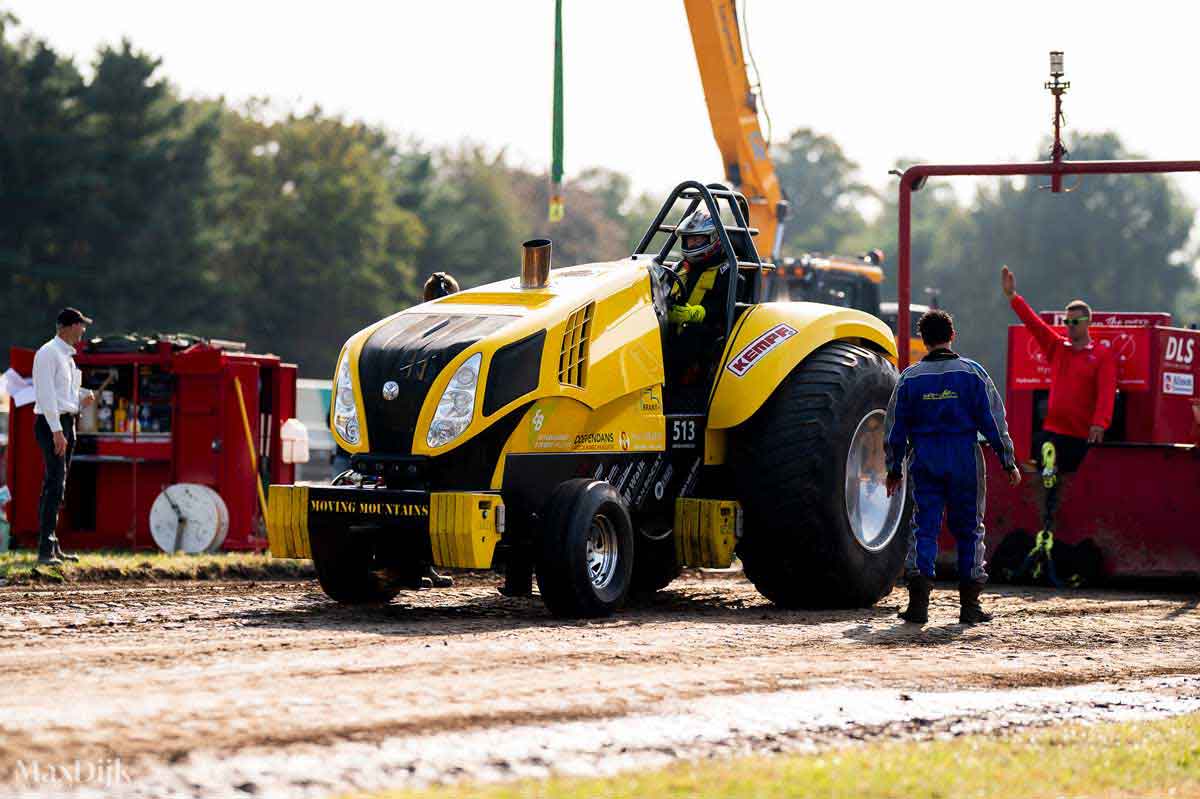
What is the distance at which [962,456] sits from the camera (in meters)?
10.9

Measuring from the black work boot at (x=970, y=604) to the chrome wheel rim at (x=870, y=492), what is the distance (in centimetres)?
97

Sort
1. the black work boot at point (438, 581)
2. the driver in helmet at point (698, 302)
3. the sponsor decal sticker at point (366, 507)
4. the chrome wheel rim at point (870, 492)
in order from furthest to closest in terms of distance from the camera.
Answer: the black work boot at point (438, 581) < the chrome wheel rim at point (870, 492) < the driver in helmet at point (698, 302) < the sponsor decal sticker at point (366, 507)

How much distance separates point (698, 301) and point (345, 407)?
8.44ft

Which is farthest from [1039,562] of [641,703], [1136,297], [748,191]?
[1136,297]

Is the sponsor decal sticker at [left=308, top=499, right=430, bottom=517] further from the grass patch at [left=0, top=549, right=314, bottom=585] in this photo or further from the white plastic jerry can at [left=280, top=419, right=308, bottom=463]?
the white plastic jerry can at [left=280, top=419, right=308, bottom=463]

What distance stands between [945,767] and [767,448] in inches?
205

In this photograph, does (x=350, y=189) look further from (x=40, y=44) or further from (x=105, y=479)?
(x=105, y=479)

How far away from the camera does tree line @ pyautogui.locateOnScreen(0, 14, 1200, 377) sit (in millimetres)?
48156

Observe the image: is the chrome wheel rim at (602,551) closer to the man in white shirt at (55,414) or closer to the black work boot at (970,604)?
the black work boot at (970,604)

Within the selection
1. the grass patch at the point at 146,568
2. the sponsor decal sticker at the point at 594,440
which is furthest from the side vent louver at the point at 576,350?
the grass patch at the point at 146,568

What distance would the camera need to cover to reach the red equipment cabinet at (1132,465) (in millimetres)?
14047

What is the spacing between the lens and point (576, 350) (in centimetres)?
1066

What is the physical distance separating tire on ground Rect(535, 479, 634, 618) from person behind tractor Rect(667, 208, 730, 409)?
1.49 metres

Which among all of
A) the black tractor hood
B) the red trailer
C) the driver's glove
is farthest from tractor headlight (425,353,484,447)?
the red trailer
